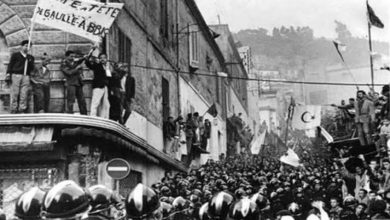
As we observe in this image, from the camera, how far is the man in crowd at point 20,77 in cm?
1276

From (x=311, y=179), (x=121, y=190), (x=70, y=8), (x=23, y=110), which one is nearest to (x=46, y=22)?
(x=70, y=8)

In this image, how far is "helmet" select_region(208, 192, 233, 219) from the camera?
5529 millimetres

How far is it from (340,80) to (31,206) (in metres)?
99.6

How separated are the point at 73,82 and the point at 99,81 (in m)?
0.72

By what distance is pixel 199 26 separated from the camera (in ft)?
102

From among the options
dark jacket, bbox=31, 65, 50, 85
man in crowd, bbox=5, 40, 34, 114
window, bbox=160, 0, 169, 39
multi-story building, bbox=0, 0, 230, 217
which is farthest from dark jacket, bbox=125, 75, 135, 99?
window, bbox=160, 0, 169, 39

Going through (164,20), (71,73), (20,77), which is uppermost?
(164,20)

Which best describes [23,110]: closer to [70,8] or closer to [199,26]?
[70,8]

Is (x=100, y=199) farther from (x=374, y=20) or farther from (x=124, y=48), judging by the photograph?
(x=374, y=20)

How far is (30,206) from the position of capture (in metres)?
5.60

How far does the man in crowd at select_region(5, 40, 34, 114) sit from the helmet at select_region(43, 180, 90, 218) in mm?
7751

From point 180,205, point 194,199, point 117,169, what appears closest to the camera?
point 180,205

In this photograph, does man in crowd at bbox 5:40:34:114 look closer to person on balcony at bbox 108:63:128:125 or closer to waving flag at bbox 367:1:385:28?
person on balcony at bbox 108:63:128:125

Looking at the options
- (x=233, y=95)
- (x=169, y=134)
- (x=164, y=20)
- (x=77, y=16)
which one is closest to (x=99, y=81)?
(x=77, y=16)
